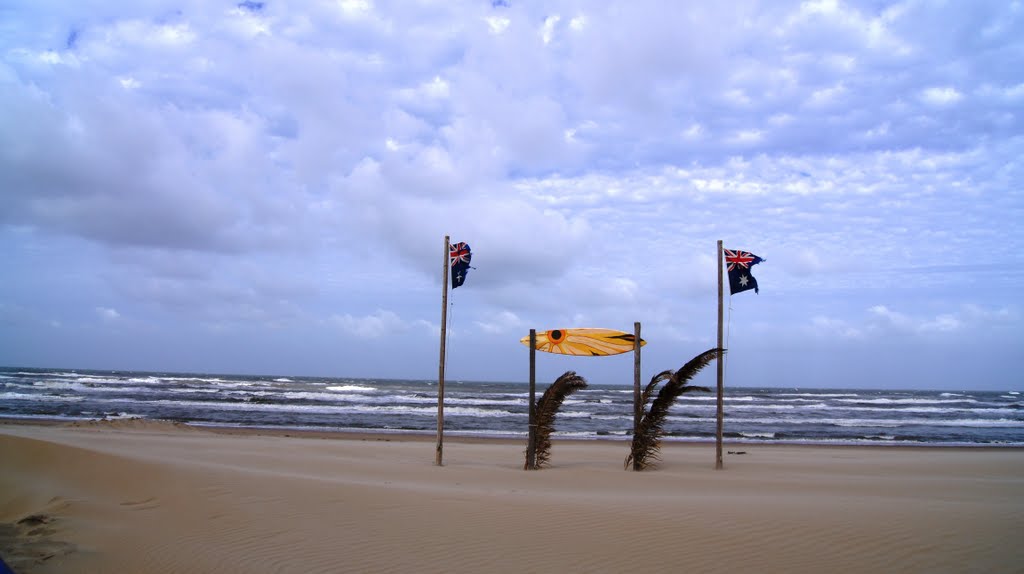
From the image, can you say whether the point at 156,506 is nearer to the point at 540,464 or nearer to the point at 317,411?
the point at 540,464

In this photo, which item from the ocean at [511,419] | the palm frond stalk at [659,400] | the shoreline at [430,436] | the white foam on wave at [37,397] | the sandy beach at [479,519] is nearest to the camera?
the sandy beach at [479,519]

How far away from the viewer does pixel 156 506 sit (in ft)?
25.7

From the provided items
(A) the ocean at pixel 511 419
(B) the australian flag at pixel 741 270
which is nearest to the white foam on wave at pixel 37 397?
(A) the ocean at pixel 511 419

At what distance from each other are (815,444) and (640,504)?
58.0 feet

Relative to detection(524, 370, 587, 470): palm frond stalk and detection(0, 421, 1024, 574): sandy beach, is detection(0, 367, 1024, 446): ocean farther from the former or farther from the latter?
detection(0, 421, 1024, 574): sandy beach

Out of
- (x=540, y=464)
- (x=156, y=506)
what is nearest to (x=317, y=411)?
(x=540, y=464)

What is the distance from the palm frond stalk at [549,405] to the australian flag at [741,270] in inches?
143

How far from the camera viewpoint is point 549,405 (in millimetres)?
12781

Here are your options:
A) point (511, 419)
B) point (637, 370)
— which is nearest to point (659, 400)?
point (637, 370)

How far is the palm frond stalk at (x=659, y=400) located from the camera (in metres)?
12.2

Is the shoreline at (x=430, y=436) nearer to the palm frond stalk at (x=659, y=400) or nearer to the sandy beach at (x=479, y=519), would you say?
the palm frond stalk at (x=659, y=400)

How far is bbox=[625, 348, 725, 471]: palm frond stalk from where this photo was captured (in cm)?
1221

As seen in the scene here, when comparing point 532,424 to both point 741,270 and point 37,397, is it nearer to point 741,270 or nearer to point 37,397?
point 741,270

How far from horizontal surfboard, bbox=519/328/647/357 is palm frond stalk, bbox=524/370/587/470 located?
0.61m
